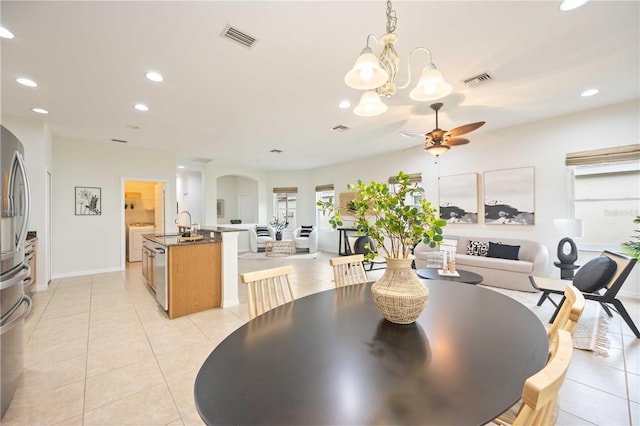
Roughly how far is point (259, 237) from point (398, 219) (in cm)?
777

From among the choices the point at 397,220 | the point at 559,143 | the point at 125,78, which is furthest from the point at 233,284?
the point at 559,143

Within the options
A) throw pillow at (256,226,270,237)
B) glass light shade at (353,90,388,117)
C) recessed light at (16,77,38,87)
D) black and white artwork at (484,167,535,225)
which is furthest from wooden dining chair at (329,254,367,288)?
throw pillow at (256,226,270,237)

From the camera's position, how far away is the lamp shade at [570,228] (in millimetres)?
3834

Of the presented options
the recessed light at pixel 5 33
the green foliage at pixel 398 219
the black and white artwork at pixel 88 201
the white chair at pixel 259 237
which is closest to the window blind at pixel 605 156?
the green foliage at pixel 398 219

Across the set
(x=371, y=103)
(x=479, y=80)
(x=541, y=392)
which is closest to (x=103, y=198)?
(x=371, y=103)

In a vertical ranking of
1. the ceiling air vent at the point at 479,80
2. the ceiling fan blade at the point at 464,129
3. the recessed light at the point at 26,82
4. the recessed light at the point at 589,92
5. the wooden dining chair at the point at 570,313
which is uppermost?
Answer: the recessed light at the point at 26,82

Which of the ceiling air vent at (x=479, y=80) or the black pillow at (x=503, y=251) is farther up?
the ceiling air vent at (x=479, y=80)

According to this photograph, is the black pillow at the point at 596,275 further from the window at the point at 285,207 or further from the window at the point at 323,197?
the window at the point at 285,207

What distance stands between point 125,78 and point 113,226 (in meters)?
3.98

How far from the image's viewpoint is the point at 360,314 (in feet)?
4.47

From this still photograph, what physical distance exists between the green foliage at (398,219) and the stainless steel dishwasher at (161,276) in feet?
9.49

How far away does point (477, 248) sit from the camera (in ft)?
16.4

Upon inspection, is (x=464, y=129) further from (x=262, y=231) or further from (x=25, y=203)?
(x=262, y=231)

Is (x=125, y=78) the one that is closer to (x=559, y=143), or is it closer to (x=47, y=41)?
(x=47, y=41)
